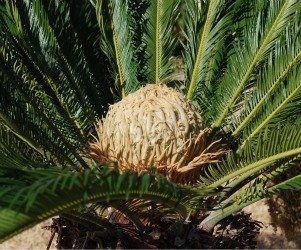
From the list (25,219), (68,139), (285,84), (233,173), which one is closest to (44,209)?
(25,219)

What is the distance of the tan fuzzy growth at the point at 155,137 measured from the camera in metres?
3.49

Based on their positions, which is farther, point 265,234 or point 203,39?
point 265,234

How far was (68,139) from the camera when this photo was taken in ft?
13.3

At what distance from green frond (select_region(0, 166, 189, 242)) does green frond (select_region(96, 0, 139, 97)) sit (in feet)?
5.97

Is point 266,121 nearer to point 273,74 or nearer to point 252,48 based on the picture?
point 273,74

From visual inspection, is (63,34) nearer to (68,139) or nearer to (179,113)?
(68,139)

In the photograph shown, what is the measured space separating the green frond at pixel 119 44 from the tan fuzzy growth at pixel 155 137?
73 centimetres

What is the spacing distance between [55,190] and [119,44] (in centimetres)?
215

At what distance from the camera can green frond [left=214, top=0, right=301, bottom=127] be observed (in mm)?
4039

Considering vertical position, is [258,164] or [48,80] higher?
[48,80]

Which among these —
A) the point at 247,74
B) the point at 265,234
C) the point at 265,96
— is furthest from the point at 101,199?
the point at 265,234

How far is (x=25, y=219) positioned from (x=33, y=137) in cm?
145

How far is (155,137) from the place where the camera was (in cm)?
349

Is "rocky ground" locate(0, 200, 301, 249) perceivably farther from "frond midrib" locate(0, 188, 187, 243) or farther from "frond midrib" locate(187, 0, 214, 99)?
"frond midrib" locate(0, 188, 187, 243)
